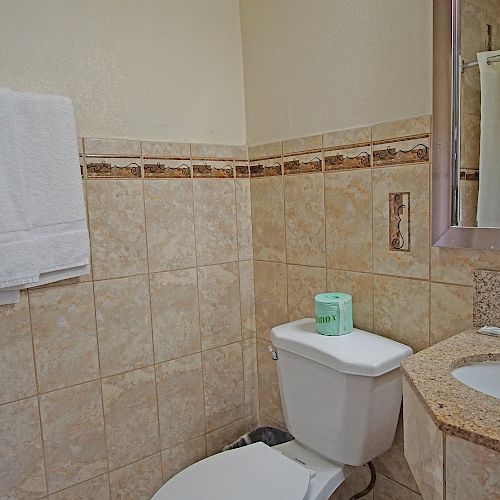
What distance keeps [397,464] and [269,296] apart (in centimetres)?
70

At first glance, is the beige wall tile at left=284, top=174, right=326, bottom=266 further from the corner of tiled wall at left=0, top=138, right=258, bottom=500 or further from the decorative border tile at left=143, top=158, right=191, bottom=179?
the decorative border tile at left=143, top=158, right=191, bottom=179

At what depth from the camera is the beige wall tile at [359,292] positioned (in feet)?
4.66

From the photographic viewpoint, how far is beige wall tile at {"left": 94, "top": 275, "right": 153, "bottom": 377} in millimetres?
1467

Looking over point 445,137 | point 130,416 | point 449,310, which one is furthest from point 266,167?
point 130,416

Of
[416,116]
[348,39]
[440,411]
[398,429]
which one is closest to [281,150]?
[348,39]

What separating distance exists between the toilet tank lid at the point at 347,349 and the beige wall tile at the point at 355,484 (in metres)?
0.47

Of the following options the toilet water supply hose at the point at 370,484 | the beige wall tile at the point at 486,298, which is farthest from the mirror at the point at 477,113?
the toilet water supply hose at the point at 370,484

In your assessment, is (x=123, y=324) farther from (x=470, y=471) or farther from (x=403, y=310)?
(x=470, y=471)

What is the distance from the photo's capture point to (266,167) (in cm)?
171

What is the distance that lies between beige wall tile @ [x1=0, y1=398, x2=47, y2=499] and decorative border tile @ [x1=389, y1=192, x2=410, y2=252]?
3.74ft

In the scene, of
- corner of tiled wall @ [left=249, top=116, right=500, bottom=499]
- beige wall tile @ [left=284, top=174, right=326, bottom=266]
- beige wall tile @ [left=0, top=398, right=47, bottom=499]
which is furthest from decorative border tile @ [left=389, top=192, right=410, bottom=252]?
beige wall tile @ [left=0, top=398, right=47, bottom=499]

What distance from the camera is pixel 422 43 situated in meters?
1.21

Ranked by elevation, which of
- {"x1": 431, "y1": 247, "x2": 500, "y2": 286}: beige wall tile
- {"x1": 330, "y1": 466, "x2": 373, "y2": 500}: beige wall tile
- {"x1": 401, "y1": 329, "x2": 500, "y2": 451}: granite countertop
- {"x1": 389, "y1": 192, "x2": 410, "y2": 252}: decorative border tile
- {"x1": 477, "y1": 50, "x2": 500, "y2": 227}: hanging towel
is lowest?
{"x1": 330, "y1": 466, "x2": 373, "y2": 500}: beige wall tile

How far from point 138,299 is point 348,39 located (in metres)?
1.04
